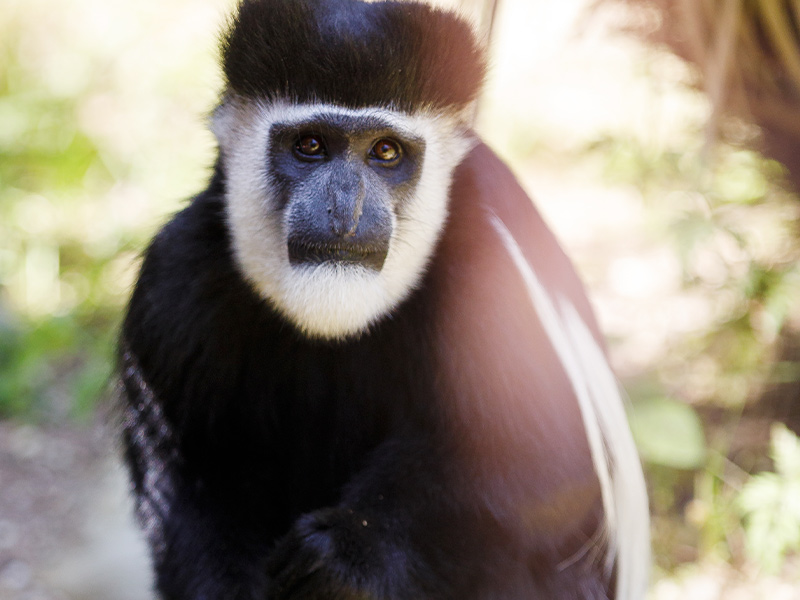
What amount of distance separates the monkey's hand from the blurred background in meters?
0.76

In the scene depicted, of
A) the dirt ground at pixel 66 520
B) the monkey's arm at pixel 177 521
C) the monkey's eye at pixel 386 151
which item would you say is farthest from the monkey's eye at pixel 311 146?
the dirt ground at pixel 66 520

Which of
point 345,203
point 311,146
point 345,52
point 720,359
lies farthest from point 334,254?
point 720,359

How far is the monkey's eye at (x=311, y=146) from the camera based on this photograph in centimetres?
174

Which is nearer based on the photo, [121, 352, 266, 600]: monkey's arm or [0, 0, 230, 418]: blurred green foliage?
[121, 352, 266, 600]: monkey's arm

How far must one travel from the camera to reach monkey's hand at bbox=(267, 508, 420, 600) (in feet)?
5.23

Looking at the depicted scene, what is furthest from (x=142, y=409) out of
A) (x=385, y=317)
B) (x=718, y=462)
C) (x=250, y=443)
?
(x=718, y=462)

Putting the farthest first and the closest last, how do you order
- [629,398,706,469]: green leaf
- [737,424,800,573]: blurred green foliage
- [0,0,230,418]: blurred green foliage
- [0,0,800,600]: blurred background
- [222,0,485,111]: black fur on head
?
1. [0,0,230,418]: blurred green foliage
2. [629,398,706,469]: green leaf
3. [0,0,800,600]: blurred background
4. [737,424,800,573]: blurred green foliage
5. [222,0,485,111]: black fur on head

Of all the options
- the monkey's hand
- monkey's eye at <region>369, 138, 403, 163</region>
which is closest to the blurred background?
monkey's eye at <region>369, 138, 403, 163</region>

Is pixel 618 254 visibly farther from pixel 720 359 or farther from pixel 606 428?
pixel 606 428

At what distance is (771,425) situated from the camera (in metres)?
2.87

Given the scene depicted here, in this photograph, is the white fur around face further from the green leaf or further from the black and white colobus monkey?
the green leaf

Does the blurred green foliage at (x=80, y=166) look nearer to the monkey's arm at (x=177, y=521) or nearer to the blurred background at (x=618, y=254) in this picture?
the blurred background at (x=618, y=254)

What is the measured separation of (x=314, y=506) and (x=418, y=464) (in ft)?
1.40

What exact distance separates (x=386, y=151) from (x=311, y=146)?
0.17 metres
